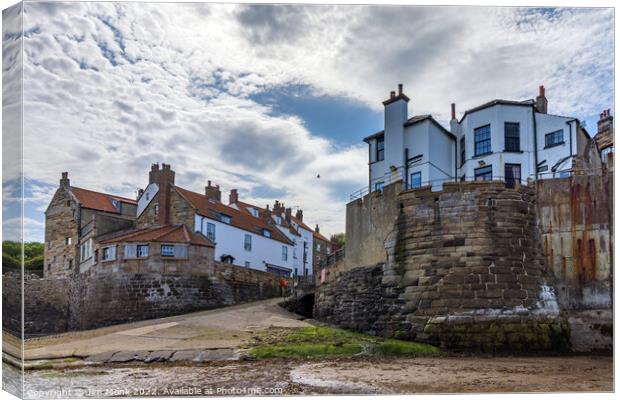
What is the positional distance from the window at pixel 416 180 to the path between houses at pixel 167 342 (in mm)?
4187

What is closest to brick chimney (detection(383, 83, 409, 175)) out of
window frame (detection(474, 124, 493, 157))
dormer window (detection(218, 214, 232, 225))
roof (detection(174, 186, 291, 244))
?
window frame (detection(474, 124, 493, 157))

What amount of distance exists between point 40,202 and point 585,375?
923 cm

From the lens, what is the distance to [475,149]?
1731cm

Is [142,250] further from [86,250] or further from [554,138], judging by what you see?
[554,138]

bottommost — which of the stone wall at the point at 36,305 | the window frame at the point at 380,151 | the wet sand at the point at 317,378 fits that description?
the wet sand at the point at 317,378

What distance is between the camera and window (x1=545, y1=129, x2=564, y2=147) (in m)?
15.5

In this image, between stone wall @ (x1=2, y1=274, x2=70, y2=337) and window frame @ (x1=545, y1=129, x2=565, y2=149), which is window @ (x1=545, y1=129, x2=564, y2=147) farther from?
stone wall @ (x1=2, y1=274, x2=70, y2=337)

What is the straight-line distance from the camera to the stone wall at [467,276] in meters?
13.7

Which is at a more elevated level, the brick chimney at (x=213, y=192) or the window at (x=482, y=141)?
the window at (x=482, y=141)

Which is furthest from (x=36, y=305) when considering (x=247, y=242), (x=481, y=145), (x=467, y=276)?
(x=247, y=242)

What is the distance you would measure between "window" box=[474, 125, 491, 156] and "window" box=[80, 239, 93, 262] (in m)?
15.0

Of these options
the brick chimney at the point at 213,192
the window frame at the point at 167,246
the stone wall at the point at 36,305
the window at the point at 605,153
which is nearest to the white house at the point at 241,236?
the brick chimney at the point at 213,192

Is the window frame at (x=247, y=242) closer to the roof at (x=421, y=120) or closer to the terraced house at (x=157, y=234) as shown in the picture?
the terraced house at (x=157, y=234)

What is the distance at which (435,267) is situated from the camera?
14.6 m
